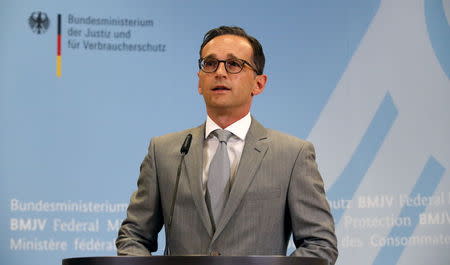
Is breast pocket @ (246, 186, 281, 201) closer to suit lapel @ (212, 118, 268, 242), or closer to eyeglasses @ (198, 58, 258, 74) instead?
suit lapel @ (212, 118, 268, 242)

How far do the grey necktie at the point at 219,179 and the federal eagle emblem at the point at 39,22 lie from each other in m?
2.12

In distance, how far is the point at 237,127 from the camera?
9.84 ft

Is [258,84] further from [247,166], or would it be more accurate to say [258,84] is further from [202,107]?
[202,107]

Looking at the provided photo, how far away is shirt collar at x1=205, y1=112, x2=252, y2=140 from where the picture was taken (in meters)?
2.99

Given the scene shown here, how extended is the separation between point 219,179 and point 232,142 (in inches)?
7.0

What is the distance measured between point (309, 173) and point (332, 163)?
6.41 ft

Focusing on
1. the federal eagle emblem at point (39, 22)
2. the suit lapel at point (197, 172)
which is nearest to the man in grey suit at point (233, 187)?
the suit lapel at point (197, 172)

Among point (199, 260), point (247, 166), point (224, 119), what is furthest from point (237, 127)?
point (199, 260)

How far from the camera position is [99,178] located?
4641mm

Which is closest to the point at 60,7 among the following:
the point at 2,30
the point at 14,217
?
the point at 2,30

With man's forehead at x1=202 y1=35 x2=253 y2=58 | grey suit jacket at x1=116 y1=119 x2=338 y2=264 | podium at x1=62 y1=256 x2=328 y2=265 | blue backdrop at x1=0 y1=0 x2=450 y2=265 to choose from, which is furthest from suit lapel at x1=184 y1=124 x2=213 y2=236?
blue backdrop at x1=0 y1=0 x2=450 y2=265

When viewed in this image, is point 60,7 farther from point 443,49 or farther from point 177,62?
point 443,49

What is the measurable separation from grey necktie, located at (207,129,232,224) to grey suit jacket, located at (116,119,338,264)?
0.05 metres

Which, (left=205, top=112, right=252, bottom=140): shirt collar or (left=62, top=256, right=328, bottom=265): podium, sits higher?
(left=205, top=112, right=252, bottom=140): shirt collar
